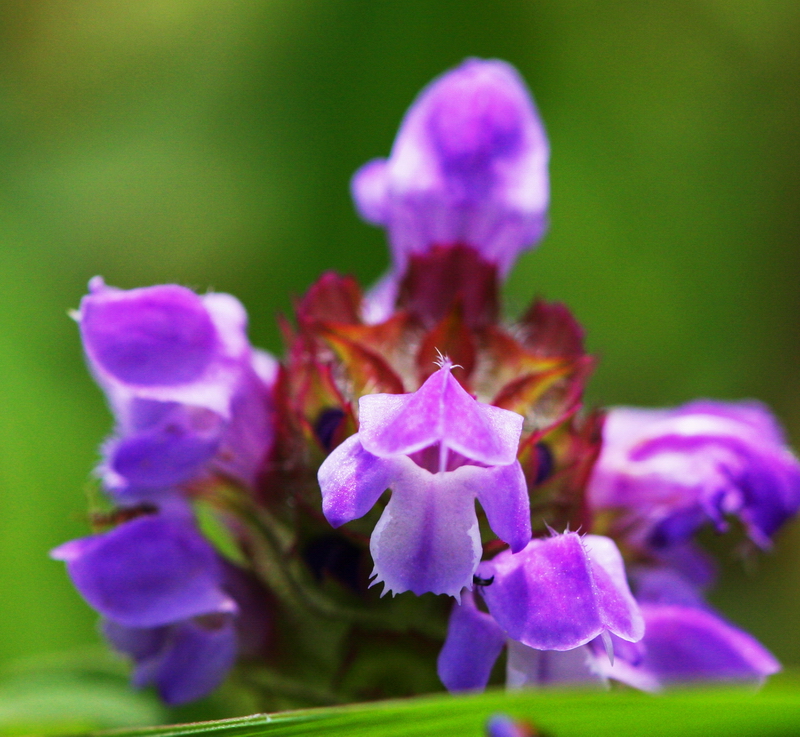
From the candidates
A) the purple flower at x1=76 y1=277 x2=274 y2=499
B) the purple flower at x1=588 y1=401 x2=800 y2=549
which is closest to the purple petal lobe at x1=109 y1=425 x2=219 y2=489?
the purple flower at x1=76 y1=277 x2=274 y2=499

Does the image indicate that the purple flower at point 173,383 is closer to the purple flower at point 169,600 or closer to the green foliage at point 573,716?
the purple flower at point 169,600

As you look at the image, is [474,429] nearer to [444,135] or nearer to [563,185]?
[444,135]

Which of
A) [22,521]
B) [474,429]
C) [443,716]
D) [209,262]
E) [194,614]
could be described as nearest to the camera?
[443,716]

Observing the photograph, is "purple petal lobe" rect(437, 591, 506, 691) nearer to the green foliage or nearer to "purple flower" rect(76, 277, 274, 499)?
the green foliage

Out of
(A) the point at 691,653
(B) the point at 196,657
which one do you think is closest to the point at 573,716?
(A) the point at 691,653

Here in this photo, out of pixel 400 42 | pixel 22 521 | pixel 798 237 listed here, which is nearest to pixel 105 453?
pixel 22 521

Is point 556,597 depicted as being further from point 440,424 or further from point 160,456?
point 160,456
